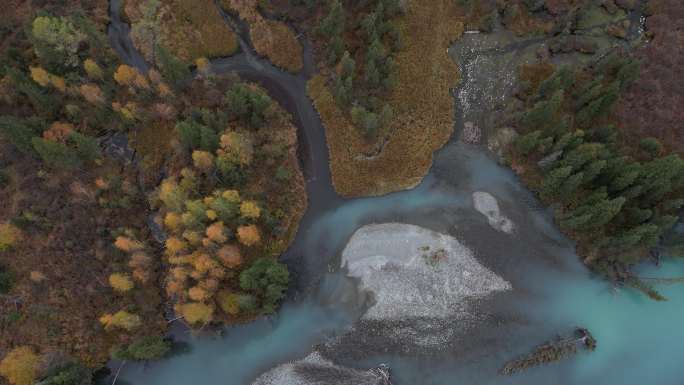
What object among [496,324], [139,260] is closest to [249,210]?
[139,260]

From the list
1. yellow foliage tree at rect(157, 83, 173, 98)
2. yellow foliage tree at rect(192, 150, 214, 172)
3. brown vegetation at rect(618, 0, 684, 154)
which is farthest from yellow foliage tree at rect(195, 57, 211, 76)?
brown vegetation at rect(618, 0, 684, 154)

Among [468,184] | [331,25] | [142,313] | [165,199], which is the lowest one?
[142,313]

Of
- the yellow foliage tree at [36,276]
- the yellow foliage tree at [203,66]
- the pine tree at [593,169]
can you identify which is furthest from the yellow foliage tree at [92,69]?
the pine tree at [593,169]

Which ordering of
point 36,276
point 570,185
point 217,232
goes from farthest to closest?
point 570,185
point 36,276
point 217,232

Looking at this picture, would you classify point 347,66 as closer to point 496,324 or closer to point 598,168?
point 598,168

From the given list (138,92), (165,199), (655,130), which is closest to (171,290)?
(165,199)

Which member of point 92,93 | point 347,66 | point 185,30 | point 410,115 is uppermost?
point 410,115

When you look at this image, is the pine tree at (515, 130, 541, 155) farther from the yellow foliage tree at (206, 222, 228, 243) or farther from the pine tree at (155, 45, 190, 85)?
the pine tree at (155, 45, 190, 85)

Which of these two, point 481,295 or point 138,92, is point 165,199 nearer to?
point 138,92
